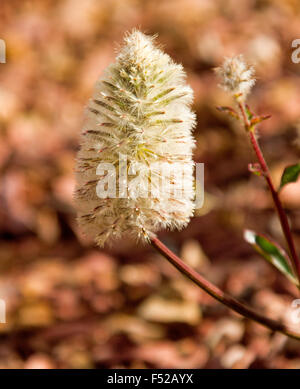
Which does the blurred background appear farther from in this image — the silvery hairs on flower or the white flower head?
the silvery hairs on flower

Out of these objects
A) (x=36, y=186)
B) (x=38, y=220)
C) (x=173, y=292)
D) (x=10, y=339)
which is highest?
(x=36, y=186)

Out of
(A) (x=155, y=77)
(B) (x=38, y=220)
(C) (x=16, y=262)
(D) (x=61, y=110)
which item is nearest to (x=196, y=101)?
(D) (x=61, y=110)

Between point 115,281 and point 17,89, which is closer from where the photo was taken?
point 115,281

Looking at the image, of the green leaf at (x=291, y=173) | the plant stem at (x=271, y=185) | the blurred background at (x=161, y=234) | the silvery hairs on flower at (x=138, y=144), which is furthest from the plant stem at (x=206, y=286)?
the blurred background at (x=161, y=234)

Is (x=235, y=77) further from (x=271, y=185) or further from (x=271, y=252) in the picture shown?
(x=271, y=252)

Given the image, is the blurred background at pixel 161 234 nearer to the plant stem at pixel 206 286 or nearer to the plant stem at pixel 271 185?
the plant stem at pixel 271 185

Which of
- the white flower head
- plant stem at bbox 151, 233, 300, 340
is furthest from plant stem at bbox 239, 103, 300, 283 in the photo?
plant stem at bbox 151, 233, 300, 340
